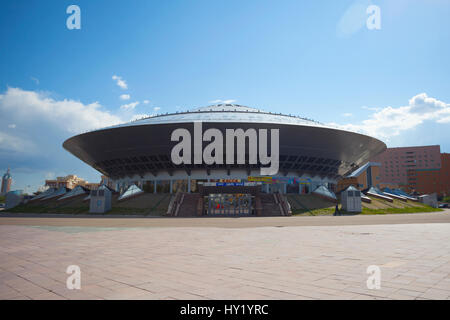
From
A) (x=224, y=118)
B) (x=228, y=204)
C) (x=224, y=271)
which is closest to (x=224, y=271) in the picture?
(x=224, y=271)

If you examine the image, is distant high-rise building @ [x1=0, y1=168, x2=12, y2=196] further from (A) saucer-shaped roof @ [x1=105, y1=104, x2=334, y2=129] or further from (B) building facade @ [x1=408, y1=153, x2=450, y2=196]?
(B) building facade @ [x1=408, y1=153, x2=450, y2=196]

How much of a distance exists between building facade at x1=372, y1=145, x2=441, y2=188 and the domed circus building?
13732cm

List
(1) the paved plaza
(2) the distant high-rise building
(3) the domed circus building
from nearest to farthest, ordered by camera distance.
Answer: (1) the paved plaza < (3) the domed circus building < (2) the distant high-rise building

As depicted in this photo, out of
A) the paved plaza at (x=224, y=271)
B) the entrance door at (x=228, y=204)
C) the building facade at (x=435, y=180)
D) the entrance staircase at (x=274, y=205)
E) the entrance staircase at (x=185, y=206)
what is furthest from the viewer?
the building facade at (x=435, y=180)

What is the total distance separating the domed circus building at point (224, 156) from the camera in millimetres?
44094

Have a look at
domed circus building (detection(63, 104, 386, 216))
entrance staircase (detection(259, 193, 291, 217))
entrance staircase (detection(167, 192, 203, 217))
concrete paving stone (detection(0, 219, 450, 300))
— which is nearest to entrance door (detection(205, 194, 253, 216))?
domed circus building (detection(63, 104, 386, 216))

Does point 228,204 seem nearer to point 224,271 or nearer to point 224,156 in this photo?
point 224,156

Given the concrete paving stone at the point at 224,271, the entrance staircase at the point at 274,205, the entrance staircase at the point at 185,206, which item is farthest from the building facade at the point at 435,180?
the concrete paving stone at the point at 224,271

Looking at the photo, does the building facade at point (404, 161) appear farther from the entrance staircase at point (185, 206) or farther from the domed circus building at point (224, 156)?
the entrance staircase at point (185, 206)

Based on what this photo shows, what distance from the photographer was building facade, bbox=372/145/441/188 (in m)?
176

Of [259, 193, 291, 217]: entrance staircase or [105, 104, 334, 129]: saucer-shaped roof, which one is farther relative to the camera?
[105, 104, 334, 129]: saucer-shaped roof

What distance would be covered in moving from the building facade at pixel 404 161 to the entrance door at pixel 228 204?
15484cm

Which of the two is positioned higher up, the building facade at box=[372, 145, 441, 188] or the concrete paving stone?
the building facade at box=[372, 145, 441, 188]
